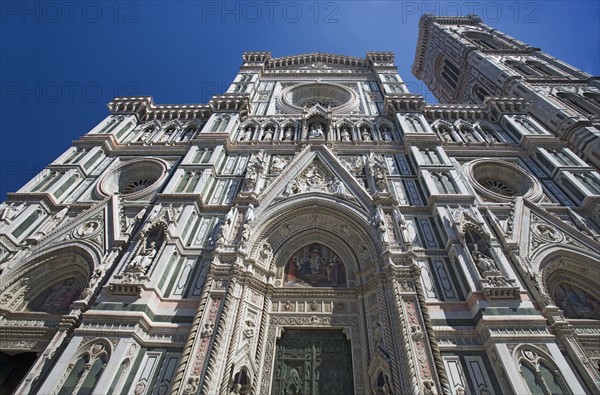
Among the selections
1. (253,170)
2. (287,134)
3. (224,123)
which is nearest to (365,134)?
(287,134)

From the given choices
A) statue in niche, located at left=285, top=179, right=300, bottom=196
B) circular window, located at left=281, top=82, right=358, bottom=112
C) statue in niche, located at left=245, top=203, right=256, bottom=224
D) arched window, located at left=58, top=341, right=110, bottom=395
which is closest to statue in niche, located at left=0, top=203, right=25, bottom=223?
arched window, located at left=58, top=341, right=110, bottom=395

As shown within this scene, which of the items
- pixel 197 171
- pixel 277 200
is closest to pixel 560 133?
pixel 277 200

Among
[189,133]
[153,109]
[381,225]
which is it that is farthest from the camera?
[153,109]

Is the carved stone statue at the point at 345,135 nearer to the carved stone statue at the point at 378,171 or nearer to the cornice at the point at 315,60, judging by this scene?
the carved stone statue at the point at 378,171

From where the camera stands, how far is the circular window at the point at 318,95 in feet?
59.7

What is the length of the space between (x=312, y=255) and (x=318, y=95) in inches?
461

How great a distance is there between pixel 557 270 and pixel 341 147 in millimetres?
7716

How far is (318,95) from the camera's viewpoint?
19234mm

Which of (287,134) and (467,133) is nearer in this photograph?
(287,134)

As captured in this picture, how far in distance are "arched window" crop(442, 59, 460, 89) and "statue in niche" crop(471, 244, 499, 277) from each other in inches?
841

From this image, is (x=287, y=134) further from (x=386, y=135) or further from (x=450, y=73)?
(x=450, y=73)

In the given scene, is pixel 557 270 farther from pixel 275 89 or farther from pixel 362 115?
pixel 275 89

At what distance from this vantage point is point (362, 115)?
15523 millimetres

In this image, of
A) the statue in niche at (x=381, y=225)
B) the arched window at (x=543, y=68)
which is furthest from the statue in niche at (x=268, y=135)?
the arched window at (x=543, y=68)
